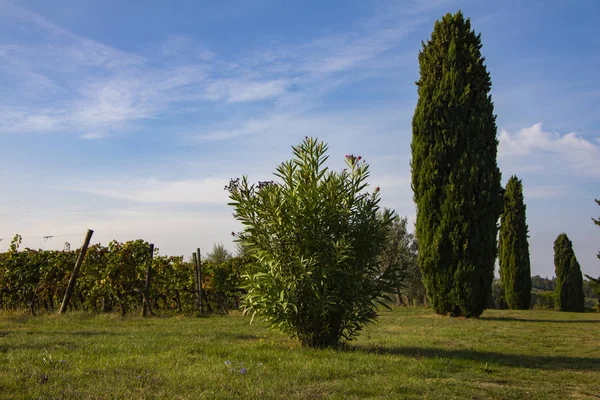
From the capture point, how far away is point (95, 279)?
17344mm

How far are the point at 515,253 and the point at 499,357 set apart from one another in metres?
23.5

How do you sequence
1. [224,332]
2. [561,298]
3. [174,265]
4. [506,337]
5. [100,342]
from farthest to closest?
1. [561,298]
2. [174,265]
3. [506,337]
4. [224,332]
5. [100,342]

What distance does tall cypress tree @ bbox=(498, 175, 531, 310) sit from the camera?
101ft

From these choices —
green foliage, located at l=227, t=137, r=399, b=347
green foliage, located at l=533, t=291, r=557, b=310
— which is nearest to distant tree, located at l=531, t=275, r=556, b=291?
green foliage, located at l=533, t=291, r=557, b=310

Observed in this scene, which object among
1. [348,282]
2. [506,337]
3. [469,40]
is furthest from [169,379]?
[469,40]

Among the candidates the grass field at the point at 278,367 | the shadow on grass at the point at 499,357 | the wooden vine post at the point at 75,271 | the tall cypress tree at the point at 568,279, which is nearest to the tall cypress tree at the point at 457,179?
the grass field at the point at 278,367

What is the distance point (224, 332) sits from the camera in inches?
472

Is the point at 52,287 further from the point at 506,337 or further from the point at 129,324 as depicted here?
the point at 506,337

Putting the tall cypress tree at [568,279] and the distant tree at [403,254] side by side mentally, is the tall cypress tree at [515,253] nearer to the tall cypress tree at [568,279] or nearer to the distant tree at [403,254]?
the tall cypress tree at [568,279]

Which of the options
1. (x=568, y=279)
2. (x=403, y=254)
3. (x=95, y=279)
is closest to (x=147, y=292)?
(x=95, y=279)

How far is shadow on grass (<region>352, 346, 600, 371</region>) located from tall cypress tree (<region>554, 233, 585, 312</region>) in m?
24.8

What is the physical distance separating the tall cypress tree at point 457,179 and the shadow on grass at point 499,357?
8.76 metres

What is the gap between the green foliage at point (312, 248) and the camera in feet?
27.3

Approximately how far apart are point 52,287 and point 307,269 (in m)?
12.7
